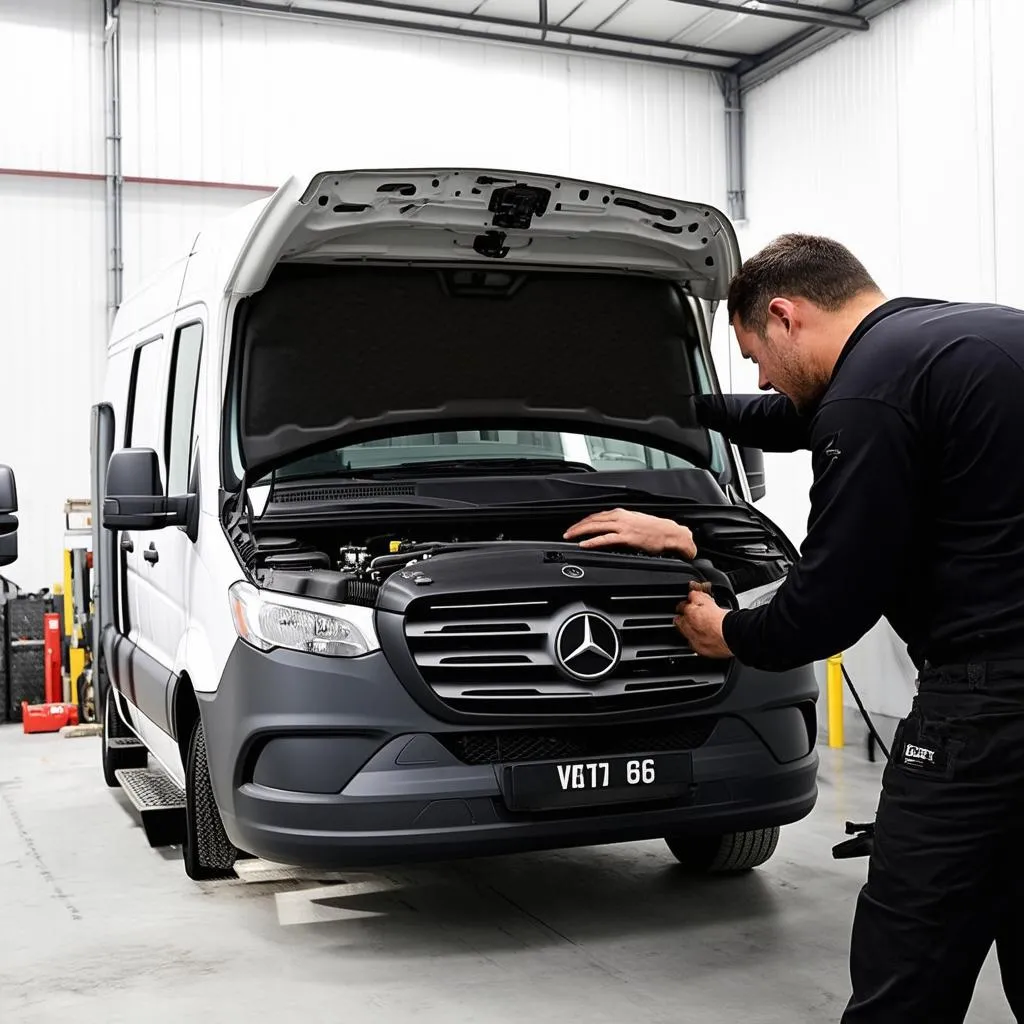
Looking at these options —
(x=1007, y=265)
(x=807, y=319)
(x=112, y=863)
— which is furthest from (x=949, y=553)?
(x=1007, y=265)

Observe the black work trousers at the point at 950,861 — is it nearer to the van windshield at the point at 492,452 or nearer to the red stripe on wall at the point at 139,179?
the van windshield at the point at 492,452

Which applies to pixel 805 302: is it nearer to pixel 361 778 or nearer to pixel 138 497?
pixel 361 778

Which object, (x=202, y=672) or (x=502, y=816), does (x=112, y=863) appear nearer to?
(x=202, y=672)

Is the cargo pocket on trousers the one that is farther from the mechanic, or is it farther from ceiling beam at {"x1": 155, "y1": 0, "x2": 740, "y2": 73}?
ceiling beam at {"x1": 155, "y1": 0, "x2": 740, "y2": 73}

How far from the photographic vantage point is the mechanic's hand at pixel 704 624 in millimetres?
Answer: 2957

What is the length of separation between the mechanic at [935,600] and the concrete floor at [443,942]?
1.35 m

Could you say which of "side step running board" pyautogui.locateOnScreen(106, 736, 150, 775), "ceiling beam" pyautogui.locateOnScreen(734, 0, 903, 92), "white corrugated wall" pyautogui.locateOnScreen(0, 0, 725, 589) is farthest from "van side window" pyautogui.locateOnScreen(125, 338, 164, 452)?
"ceiling beam" pyautogui.locateOnScreen(734, 0, 903, 92)

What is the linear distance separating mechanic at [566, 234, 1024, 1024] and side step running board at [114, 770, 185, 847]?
11.3 ft

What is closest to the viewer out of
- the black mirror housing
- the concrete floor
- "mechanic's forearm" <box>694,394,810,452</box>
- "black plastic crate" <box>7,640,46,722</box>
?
the concrete floor

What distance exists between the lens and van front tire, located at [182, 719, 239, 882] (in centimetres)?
430

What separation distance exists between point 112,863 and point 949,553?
3.98m

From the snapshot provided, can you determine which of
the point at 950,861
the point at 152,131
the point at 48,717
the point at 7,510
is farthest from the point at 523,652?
the point at 152,131

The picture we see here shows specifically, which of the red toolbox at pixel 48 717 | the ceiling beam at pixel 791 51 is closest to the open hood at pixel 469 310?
the red toolbox at pixel 48 717

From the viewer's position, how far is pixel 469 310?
4.59 meters
